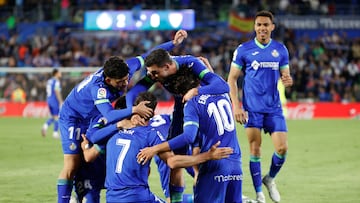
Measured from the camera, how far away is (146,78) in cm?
934

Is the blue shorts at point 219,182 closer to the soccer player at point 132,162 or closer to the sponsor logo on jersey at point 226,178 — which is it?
the sponsor logo on jersey at point 226,178

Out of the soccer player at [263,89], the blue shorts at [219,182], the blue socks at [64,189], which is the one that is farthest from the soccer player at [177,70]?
the soccer player at [263,89]

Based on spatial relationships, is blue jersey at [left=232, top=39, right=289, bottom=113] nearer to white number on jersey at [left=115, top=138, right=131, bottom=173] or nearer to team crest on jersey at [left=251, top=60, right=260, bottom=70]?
team crest on jersey at [left=251, top=60, right=260, bottom=70]

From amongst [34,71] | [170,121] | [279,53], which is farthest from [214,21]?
[170,121]

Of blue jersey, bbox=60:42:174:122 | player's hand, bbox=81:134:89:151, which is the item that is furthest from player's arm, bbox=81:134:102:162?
blue jersey, bbox=60:42:174:122

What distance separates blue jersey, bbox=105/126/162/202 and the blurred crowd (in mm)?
25600

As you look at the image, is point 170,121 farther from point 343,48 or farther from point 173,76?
point 343,48

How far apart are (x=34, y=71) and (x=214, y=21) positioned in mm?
8943

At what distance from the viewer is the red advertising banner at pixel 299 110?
3356 centimetres

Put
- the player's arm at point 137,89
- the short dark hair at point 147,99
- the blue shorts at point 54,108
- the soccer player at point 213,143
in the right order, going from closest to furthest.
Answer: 1. the soccer player at point 213,143
2. the short dark hair at point 147,99
3. the player's arm at point 137,89
4. the blue shorts at point 54,108

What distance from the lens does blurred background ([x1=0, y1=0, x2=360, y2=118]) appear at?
34.1 metres

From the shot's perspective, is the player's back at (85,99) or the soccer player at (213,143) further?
the player's back at (85,99)

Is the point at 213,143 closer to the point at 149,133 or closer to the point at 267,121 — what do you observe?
the point at 149,133

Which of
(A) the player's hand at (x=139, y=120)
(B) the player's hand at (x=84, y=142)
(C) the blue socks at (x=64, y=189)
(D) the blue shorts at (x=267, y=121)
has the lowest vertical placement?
(C) the blue socks at (x=64, y=189)
